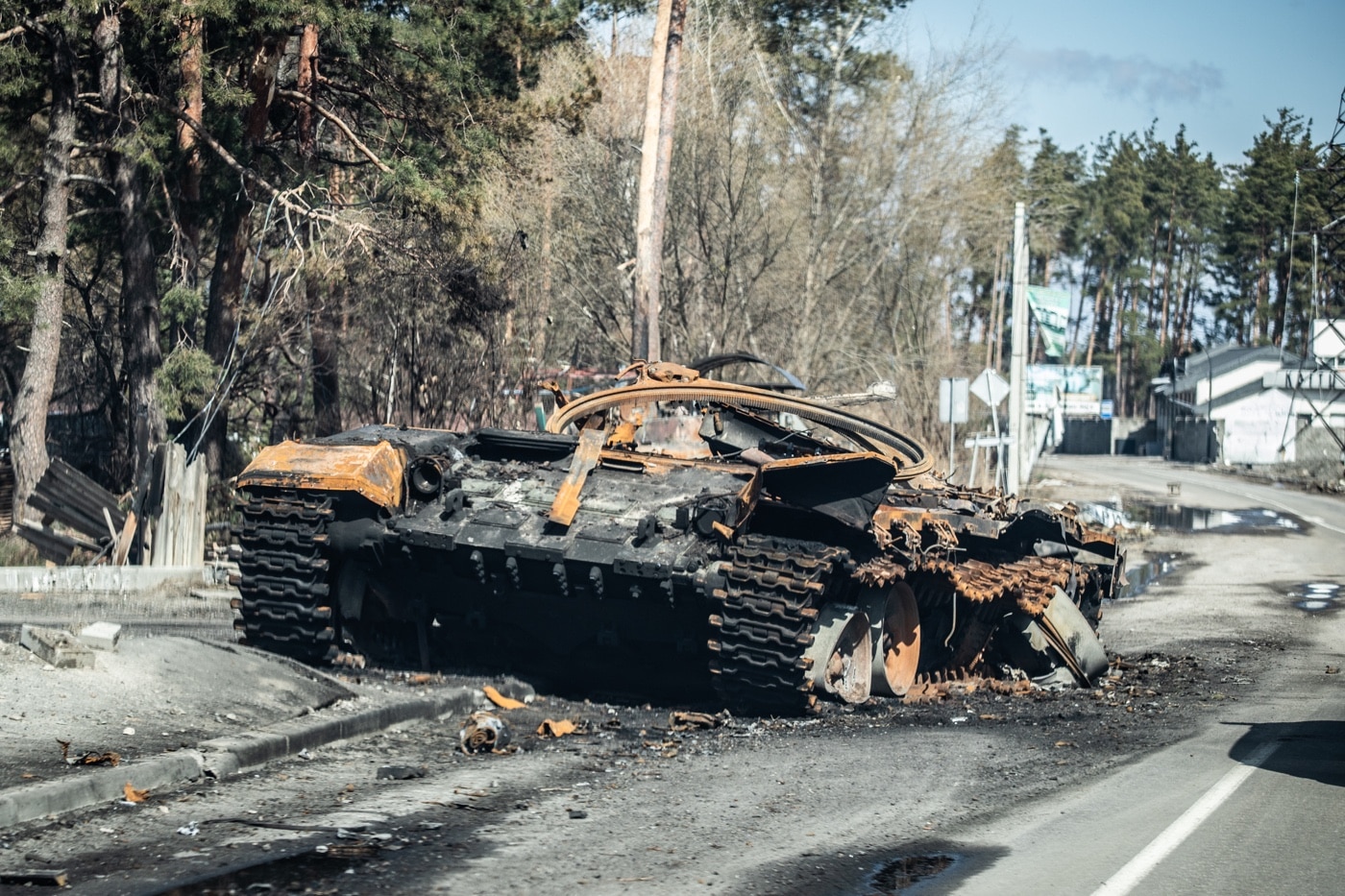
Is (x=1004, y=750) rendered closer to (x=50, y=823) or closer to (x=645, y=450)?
(x=645, y=450)

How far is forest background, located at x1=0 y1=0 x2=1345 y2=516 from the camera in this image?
59.4 ft

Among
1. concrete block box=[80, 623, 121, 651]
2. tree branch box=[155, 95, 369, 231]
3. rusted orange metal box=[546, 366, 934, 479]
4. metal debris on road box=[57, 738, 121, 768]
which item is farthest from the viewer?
tree branch box=[155, 95, 369, 231]

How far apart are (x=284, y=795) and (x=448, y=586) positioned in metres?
3.52

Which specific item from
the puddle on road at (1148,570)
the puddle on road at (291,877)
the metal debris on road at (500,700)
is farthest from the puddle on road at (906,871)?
the puddle on road at (1148,570)

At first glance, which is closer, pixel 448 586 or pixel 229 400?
pixel 448 586

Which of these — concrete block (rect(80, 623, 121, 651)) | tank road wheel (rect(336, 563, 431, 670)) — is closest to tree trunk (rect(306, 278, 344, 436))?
tank road wheel (rect(336, 563, 431, 670))

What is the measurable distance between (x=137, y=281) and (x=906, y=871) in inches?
608

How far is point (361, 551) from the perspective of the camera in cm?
967

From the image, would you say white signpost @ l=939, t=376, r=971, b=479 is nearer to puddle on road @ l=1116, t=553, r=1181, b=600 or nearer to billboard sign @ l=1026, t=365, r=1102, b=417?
puddle on road @ l=1116, t=553, r=1181, b=600

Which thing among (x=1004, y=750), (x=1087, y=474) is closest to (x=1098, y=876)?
(x=1004, y=750)

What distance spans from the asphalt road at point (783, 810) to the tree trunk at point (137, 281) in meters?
10.3

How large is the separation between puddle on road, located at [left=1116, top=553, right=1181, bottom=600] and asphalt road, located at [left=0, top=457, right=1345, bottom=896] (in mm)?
9892

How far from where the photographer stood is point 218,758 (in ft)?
23.0

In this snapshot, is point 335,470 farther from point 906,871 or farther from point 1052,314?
point 1052,314
